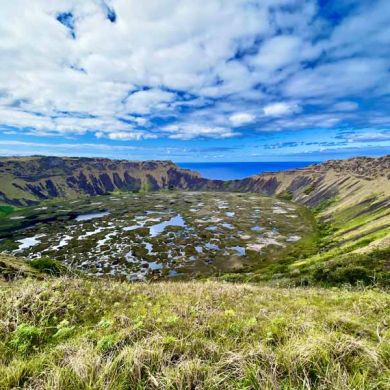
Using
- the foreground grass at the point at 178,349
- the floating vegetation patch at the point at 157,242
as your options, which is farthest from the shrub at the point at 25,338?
the floating vegetation patch at the point at 157,242

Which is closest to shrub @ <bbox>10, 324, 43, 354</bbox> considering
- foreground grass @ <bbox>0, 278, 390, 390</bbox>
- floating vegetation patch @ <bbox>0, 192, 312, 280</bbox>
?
foreground grass @ <bbox>0, 278, 390, 390</bbox>

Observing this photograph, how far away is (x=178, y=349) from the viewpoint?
697 centimetres

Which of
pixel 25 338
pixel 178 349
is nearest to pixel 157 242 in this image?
pixel 25 338

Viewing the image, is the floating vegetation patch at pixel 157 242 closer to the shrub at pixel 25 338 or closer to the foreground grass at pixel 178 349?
the foreground grass at pixel 178 349

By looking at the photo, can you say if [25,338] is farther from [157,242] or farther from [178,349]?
[157,242]

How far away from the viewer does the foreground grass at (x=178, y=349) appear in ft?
18.7

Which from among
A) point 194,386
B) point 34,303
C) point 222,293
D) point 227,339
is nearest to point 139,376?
point 194,386

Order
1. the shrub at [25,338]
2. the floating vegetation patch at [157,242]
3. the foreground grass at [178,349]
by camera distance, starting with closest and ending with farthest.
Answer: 1. the foreground grass at [178,349]
2. the shrub at [25,338]
3. the floating vegetation patch at [157,242]

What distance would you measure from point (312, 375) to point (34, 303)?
880 centimetres

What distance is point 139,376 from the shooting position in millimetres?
5895

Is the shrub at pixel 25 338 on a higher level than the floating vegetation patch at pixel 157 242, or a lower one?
higher

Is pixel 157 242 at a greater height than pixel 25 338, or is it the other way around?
pixel 25 338

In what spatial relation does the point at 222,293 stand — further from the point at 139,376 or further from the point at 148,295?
the point at 139,376

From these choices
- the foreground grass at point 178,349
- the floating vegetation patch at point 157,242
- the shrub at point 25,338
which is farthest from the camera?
the floating vegetation patch at point 157,242
